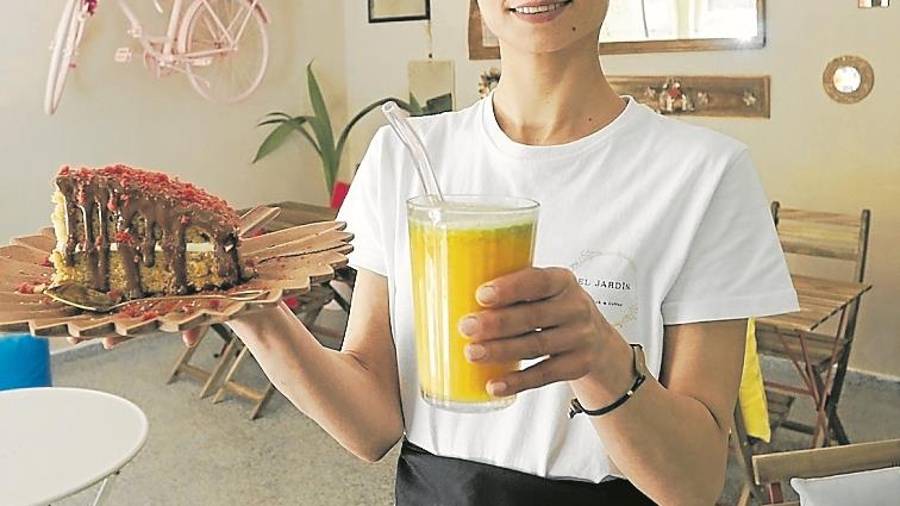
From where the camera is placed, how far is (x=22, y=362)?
263 centimetres

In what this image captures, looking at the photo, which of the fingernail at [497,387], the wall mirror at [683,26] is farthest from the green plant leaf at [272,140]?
the fingernail at [497,387]

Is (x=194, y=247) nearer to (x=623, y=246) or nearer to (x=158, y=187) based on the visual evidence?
(x=158, y=187)

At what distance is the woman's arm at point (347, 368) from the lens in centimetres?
100

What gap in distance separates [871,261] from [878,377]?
480mm

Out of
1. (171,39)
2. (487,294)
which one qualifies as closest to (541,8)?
(487,294)

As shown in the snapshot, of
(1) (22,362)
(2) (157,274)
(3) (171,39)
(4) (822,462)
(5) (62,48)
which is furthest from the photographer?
(3) (171,39)

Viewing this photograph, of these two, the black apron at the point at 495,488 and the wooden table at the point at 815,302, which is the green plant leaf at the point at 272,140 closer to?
the wooden table at the point at 815,302

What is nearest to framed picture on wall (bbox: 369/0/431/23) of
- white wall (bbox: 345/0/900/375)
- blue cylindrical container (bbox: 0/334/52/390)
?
white wall (bbox: 345/0/900/375)

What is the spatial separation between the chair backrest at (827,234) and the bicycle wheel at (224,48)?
112 inches

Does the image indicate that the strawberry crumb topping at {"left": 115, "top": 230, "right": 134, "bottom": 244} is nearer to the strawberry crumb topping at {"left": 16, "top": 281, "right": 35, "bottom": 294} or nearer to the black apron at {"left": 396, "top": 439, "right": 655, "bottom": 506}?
the strawberry crumb topping at {"left": 16, "top": 281, "right": 35, "bottom": 294}

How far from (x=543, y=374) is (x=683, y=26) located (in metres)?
3.56

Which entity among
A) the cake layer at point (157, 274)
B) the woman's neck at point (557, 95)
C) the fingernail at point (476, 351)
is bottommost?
the fingernail at point (476, 351)

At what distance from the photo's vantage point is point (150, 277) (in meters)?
1.14

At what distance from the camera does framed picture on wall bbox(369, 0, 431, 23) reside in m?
5.11
